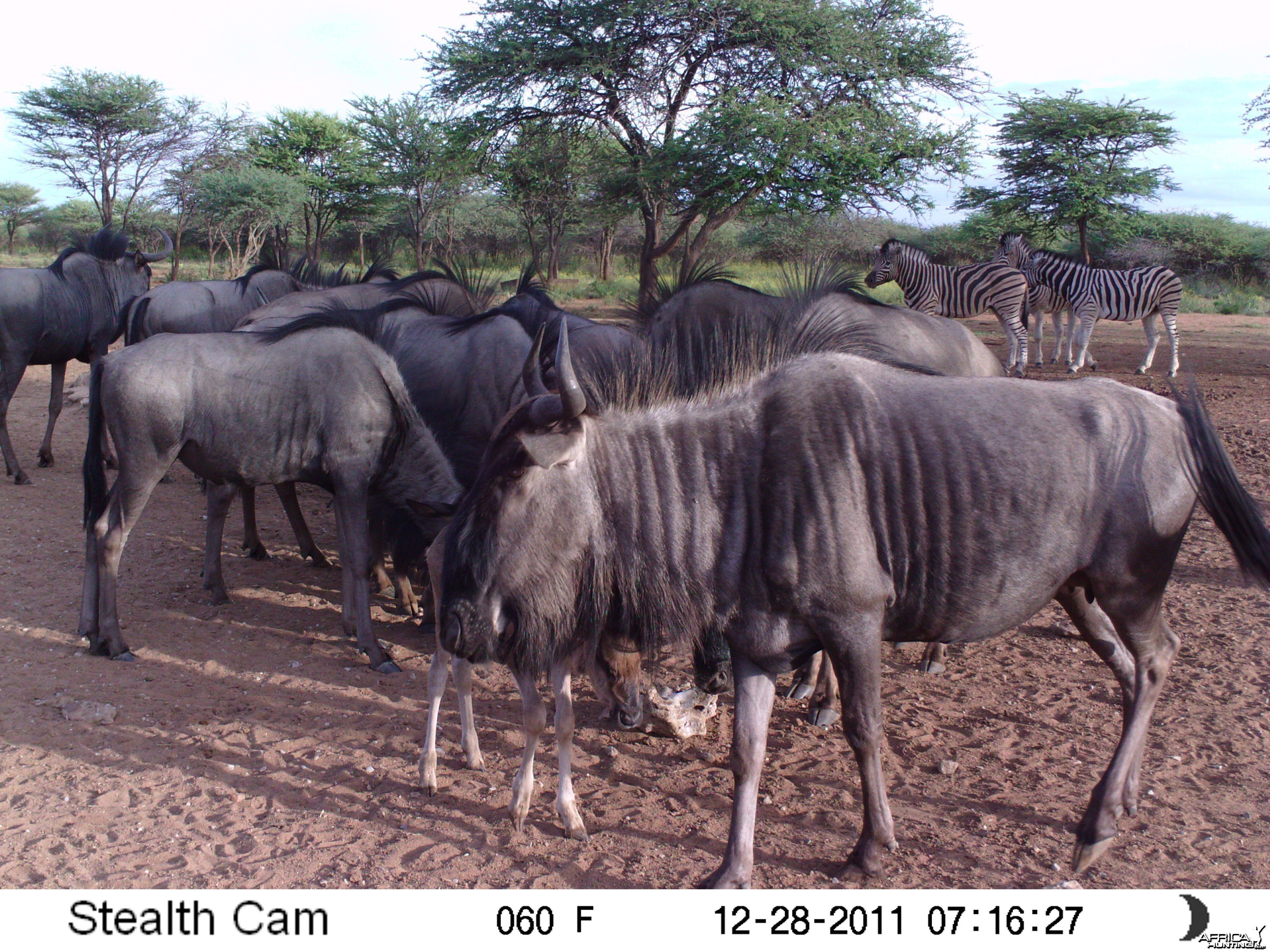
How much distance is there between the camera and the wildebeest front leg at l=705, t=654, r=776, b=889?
3053 mm

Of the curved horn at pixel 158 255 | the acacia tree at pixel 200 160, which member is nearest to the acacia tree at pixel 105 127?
the acacia tree at pixel 200 160

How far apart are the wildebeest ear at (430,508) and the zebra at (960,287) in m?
12.2

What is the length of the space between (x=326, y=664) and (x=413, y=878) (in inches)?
85.0

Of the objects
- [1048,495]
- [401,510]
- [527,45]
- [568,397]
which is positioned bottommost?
[401,510]

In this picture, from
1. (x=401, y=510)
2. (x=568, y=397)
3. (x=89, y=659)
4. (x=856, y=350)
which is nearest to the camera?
(x=568, y=397)

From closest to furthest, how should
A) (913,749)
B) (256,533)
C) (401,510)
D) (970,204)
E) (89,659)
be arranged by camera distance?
1. (913,749)
2. (89,659)
3. (401,510)
4. (256,533)
5. (970,204)

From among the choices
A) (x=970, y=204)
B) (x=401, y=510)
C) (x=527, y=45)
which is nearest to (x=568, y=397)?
(x=401, y=510)

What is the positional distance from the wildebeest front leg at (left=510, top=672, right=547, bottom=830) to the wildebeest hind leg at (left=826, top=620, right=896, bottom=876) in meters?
1.17

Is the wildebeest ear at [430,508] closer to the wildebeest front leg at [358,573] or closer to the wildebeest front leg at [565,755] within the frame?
the wildebeest front leg at [358,573]

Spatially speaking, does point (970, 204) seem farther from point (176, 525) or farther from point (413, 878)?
point (413, 878)

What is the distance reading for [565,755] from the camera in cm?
354

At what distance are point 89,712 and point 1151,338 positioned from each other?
16.4 meters

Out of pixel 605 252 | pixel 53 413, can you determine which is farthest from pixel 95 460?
pixel 605 252

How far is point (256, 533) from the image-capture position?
6812 millimetres
